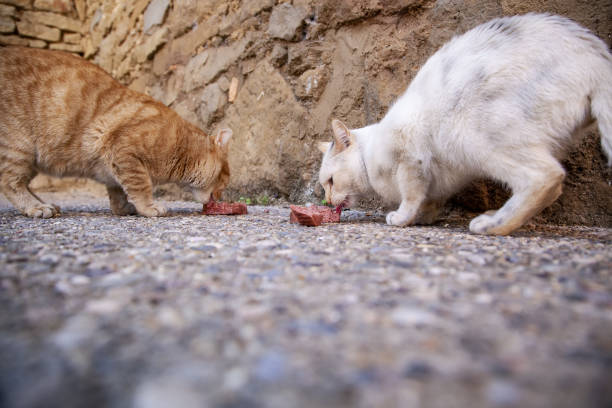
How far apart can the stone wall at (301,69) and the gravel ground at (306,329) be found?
1.54m

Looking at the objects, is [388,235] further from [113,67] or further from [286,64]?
[113,67]

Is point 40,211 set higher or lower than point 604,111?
lower

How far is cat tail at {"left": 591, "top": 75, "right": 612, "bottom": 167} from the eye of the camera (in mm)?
1406

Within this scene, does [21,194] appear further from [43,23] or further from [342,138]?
[43,23]

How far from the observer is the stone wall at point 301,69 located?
6.53 feet

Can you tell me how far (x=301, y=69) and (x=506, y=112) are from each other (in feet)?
6.72

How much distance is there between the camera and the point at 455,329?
25.0 inches

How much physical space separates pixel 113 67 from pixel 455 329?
267 inches

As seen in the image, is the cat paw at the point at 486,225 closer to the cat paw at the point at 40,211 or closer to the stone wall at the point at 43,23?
the cat paw at the point at 40,211

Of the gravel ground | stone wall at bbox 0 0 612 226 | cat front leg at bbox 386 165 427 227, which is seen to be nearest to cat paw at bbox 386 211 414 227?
cat front leg at bbox 386 165 427 227

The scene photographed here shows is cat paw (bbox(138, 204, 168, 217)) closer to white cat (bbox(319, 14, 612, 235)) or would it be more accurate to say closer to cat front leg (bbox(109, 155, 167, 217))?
cat front leg (bbox(109, 155, 167, 217))

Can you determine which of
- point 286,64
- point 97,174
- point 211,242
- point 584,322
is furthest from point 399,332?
point 286,64

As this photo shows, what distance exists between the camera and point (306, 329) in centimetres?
64

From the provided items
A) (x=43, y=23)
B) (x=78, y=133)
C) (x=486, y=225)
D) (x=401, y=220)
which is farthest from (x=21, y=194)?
(x=43, y=23)
